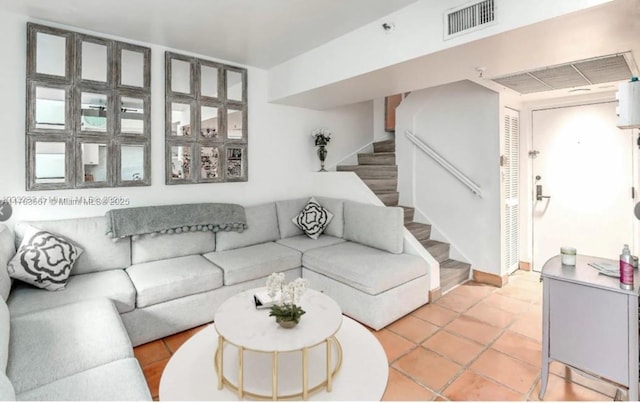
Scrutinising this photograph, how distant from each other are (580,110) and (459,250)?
6.57ft

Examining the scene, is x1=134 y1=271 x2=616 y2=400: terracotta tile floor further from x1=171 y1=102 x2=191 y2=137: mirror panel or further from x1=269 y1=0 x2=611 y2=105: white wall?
x1=269 y1=0 x2=611 y2=105: white wall

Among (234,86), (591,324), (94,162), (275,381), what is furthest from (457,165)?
(94,162)

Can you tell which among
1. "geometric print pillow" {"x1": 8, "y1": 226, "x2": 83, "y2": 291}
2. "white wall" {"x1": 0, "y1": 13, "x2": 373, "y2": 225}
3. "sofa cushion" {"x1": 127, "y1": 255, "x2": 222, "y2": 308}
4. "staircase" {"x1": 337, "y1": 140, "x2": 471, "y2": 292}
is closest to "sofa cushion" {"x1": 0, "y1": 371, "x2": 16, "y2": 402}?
"sofa cushion" {"x1": 127, "y1": 255, "x2": 222, "y2": 308}

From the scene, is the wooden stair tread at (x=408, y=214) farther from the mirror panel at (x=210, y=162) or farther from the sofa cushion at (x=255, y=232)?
the mirror panel at (x=210, y=162)

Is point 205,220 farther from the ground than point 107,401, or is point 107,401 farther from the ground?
point 205,220

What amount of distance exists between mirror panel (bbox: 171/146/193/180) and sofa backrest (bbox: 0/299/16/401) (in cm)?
182

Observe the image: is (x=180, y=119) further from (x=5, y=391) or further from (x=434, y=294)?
(x=434, y=294)

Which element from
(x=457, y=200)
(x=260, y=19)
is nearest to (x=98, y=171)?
(x=260, y=19)

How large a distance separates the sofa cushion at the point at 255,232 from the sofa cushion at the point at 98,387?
6.07ft

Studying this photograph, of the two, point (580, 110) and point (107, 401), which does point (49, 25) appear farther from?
point (580, 110)

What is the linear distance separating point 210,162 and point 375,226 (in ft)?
6.20

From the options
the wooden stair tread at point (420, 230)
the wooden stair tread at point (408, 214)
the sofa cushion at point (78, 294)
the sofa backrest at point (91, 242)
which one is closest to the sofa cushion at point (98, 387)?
the sofa cushion at point (78, 294)

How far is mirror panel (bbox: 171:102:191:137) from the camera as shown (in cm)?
320

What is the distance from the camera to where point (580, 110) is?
11.5ft
